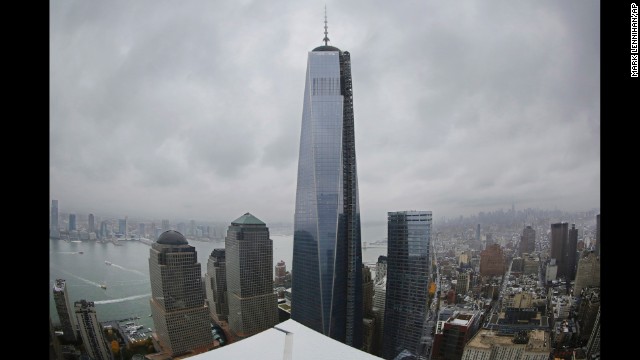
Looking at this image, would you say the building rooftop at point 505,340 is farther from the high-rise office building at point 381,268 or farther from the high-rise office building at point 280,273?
the high-rise office building at point 280,273

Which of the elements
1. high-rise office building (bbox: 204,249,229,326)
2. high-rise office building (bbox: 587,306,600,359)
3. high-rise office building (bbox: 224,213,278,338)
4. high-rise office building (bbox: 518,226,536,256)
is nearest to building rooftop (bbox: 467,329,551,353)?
high-rise office building (bbox: 518,226,536,256)

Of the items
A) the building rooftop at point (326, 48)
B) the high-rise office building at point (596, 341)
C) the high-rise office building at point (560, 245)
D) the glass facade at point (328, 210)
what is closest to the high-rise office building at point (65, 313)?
the high-rise office building at point (596, 341)

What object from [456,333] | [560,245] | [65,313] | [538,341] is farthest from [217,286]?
[560,245]
